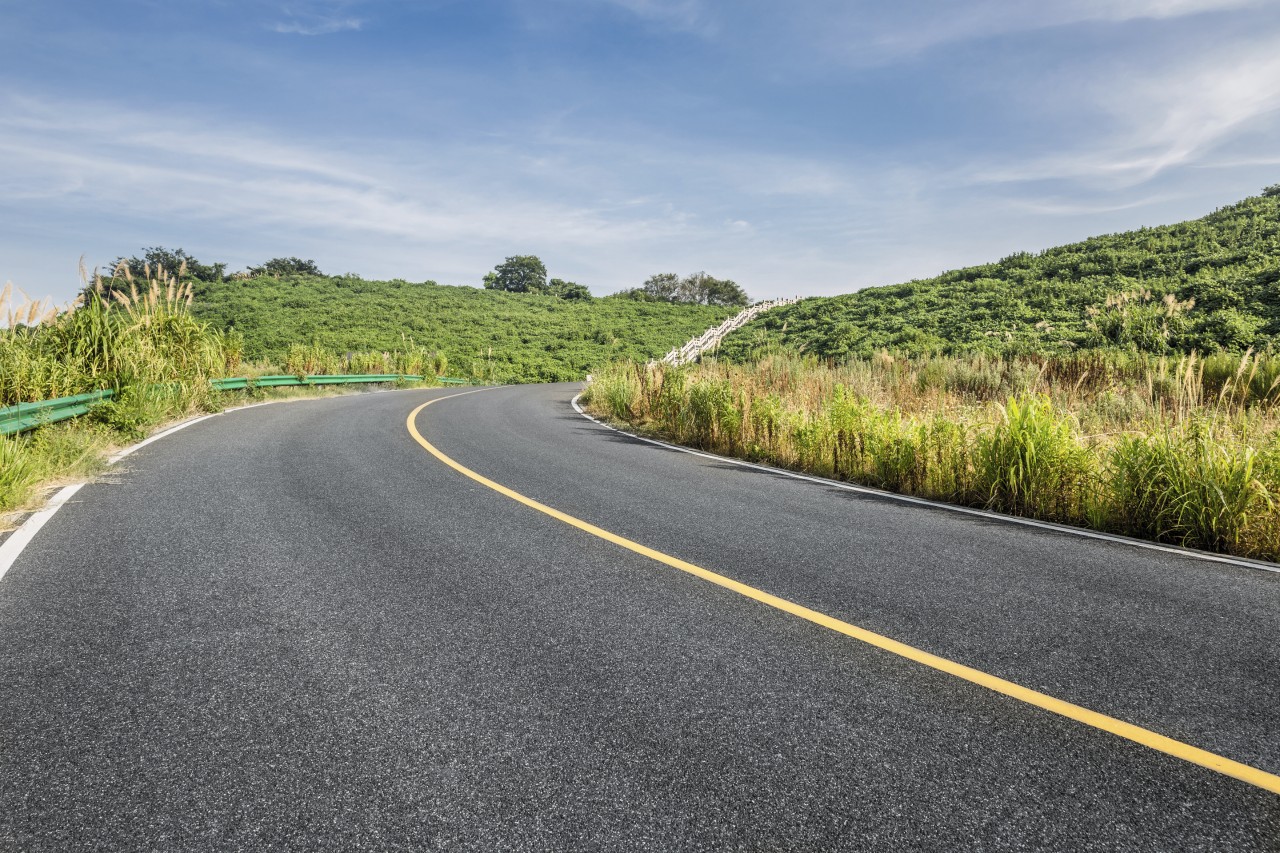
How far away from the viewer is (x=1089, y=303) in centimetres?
2795

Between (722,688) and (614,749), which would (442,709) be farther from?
(722,688)

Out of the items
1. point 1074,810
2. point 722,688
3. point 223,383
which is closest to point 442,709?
point 722,688

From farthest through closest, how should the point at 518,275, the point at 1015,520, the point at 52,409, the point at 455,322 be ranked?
the point at 518,275 → the point at 455,322 → the point at 52,409 → the point at 1015,520

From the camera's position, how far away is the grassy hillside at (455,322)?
4138 centimetres

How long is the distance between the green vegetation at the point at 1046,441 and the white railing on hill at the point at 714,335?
15.6 metres

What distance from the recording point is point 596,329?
5581 cm

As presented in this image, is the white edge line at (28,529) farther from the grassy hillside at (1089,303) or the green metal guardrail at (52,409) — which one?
the grassy hillside at (1089,303)

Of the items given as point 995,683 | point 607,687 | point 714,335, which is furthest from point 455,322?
point 995,683

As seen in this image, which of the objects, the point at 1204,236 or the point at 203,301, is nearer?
the point at 1204,236

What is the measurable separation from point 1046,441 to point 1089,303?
1005 inches

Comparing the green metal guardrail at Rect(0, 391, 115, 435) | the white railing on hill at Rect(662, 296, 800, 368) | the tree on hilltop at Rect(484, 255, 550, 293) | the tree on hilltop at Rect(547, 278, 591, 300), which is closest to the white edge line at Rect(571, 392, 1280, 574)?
the green metal guardrail at Rect(0, 391, 115, 435)

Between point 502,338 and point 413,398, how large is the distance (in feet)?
98.7

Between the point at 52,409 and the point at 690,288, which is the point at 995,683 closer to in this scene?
the point at 52,409

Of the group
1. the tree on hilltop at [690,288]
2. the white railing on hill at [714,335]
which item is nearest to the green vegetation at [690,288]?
the tree on hilltop at [690,288]
